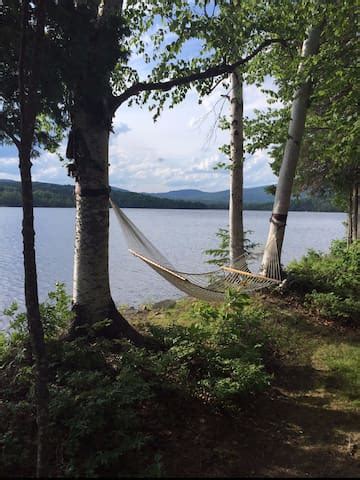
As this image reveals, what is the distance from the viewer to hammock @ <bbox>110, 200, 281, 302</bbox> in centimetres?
457

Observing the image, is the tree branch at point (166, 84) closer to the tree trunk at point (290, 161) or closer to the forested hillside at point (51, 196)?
the tree trunk at point (290, 161)

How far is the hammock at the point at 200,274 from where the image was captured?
180 inches

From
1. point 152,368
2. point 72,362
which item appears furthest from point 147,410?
point 72,362

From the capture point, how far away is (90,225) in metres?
3.83

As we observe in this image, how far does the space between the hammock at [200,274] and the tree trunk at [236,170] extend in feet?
1.53

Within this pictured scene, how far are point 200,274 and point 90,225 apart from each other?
1.94 meters

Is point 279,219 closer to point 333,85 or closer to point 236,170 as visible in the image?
point 236,170

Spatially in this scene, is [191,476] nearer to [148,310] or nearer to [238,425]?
[238,425]

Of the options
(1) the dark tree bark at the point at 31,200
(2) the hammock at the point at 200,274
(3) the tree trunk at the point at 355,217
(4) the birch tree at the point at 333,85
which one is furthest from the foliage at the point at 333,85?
(3) the tree trunk at the point at 355,217

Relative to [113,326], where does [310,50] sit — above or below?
above

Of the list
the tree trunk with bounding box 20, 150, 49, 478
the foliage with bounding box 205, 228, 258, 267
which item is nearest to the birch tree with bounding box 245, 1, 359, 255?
the foliage with bounding box 205, 228, 258, 267

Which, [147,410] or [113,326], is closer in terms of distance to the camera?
[147,410]

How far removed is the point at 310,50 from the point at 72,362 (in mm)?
5162

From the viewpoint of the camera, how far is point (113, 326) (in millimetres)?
3936
